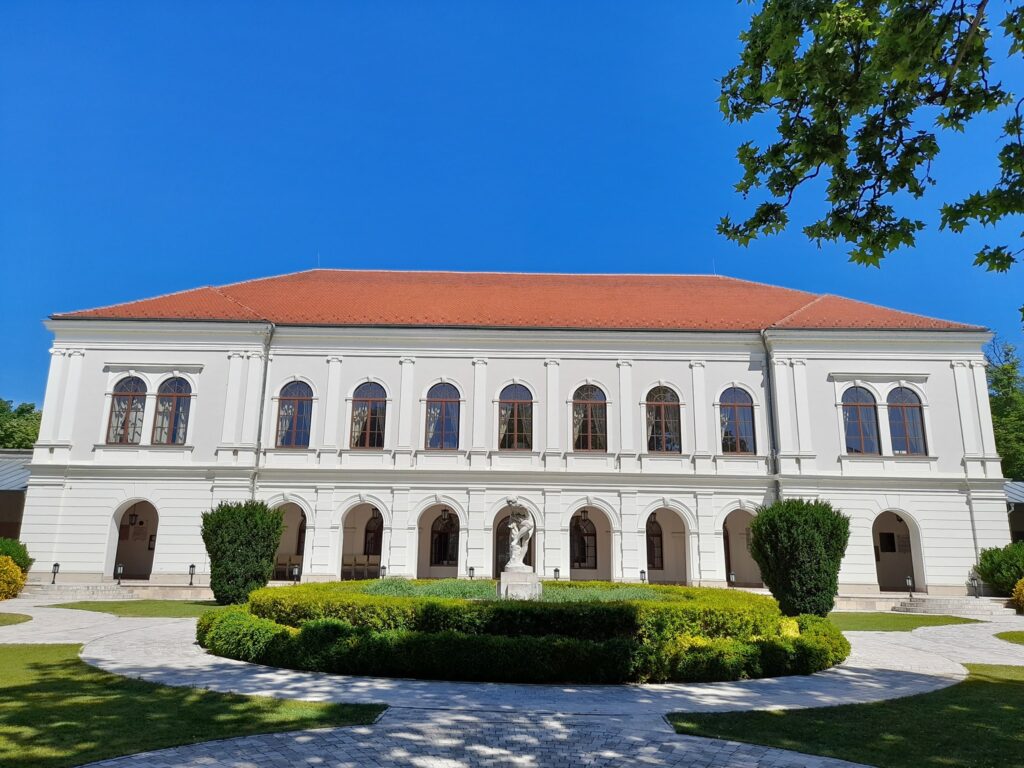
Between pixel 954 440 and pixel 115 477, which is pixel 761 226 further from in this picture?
pixel 115 477

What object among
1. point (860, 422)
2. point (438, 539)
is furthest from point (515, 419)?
point (860, 422)

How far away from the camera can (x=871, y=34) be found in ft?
17.7

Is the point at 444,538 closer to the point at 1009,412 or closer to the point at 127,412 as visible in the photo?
the point at 127,412

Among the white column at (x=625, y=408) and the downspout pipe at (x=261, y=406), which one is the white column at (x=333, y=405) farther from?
the white column at (x=625, y=408)

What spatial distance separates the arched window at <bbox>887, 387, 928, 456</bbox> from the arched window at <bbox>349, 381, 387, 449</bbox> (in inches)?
724

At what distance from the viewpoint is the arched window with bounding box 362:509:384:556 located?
27.0 meters

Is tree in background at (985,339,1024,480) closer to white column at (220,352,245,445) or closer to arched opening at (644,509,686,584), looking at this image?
arched opening at (644,509,686,584)

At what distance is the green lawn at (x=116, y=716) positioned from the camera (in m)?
5.91

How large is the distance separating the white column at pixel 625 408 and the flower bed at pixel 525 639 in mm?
12224

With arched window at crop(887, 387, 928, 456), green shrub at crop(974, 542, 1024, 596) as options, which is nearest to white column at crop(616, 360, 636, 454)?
arched window at crop(887, 387, 928, 456)

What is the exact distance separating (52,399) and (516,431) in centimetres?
1663

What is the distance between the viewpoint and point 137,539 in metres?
26.7

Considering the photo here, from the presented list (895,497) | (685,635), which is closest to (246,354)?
(685,635)

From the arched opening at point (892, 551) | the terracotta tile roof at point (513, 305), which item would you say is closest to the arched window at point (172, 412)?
the terracotta tile roof at point (513, 305)
